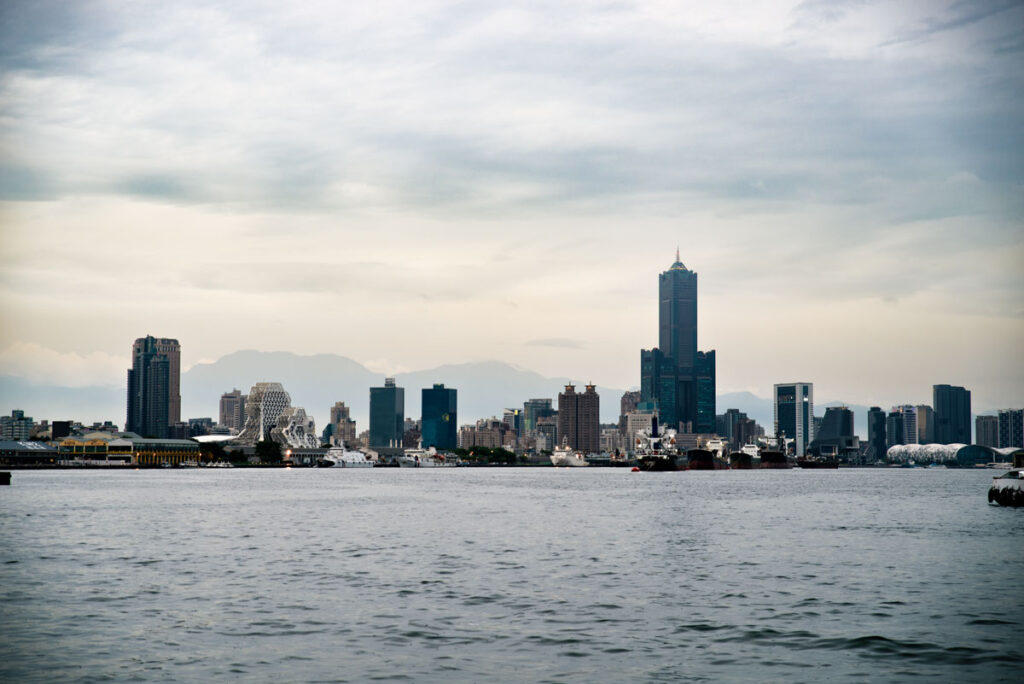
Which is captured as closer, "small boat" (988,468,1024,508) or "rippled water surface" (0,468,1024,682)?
"rippled water surface" (0,468,1024,682)

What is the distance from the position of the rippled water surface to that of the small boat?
33.9 m

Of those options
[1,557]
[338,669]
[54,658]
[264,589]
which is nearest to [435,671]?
[338,669]

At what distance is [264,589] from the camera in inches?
1732

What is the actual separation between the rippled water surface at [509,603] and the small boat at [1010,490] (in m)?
33.9

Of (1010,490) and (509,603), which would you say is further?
(1010,490)

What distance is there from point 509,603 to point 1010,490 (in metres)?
94.0

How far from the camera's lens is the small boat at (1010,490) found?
112 meters

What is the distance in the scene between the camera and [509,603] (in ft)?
131

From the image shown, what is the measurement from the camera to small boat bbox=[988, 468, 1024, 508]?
369 feet

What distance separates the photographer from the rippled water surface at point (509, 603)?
2869 centimetres

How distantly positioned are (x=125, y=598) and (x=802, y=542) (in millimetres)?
45873

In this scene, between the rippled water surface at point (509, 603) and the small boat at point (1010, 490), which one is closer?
the rippled water surface at point (509, 603)

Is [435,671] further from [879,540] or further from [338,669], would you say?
[879,540]

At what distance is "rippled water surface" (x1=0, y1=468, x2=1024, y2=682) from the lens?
28.7m
